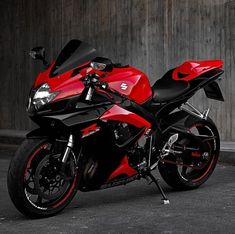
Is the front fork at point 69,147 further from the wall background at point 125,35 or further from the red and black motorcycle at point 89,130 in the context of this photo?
the wall background at point 125,35

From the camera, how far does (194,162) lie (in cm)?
677

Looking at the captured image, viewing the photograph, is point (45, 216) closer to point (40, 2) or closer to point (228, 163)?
point (228, 163)

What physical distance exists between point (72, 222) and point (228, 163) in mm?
3908

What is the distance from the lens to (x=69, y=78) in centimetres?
560

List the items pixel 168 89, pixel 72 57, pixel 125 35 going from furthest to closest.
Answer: pixel 125 35
pixel 168 89
pixel 72 57

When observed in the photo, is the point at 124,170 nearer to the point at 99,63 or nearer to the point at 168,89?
the point at 168,89

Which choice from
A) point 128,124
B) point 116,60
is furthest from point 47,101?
point 116,60

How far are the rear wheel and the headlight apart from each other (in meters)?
1.50

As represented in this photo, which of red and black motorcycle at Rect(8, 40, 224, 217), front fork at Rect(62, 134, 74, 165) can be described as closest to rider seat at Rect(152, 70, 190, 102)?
red and black motorcycle at Rect(8, 40, 224, 217)

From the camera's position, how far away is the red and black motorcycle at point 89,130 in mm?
5465

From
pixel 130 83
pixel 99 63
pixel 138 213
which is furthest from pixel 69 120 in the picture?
pixel 138 213

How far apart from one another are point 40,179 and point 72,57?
102 centimetres

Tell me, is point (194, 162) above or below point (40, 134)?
below

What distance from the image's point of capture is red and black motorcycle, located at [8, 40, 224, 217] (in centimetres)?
546
